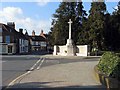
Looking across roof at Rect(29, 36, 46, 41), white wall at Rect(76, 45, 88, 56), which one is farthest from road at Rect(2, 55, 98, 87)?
roof at Rect(29, 36, 46, 41)

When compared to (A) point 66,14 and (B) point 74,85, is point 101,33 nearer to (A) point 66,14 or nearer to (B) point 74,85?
(A) point 66,14

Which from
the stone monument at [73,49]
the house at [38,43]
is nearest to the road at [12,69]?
the stone monument at [73,49]

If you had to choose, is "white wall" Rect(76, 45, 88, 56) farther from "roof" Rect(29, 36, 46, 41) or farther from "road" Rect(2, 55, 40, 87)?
"roof" Rect(29, 36, 46, 41)

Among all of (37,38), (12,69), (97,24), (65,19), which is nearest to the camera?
(12,69)

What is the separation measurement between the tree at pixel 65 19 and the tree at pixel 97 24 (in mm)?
8245

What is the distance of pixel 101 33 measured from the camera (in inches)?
2611

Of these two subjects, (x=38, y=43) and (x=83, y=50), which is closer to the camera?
(x=83, y=50)

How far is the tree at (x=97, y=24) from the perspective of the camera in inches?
2589

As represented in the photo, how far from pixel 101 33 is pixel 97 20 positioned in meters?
2.82

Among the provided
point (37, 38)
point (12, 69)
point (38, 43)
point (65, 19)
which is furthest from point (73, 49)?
point (37, 38)

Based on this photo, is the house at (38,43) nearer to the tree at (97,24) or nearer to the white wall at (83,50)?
the tree at (97,24)

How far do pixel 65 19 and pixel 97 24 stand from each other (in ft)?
44.4

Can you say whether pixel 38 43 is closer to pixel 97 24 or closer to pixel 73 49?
pixel 97 24

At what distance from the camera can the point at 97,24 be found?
66062 millimetres
